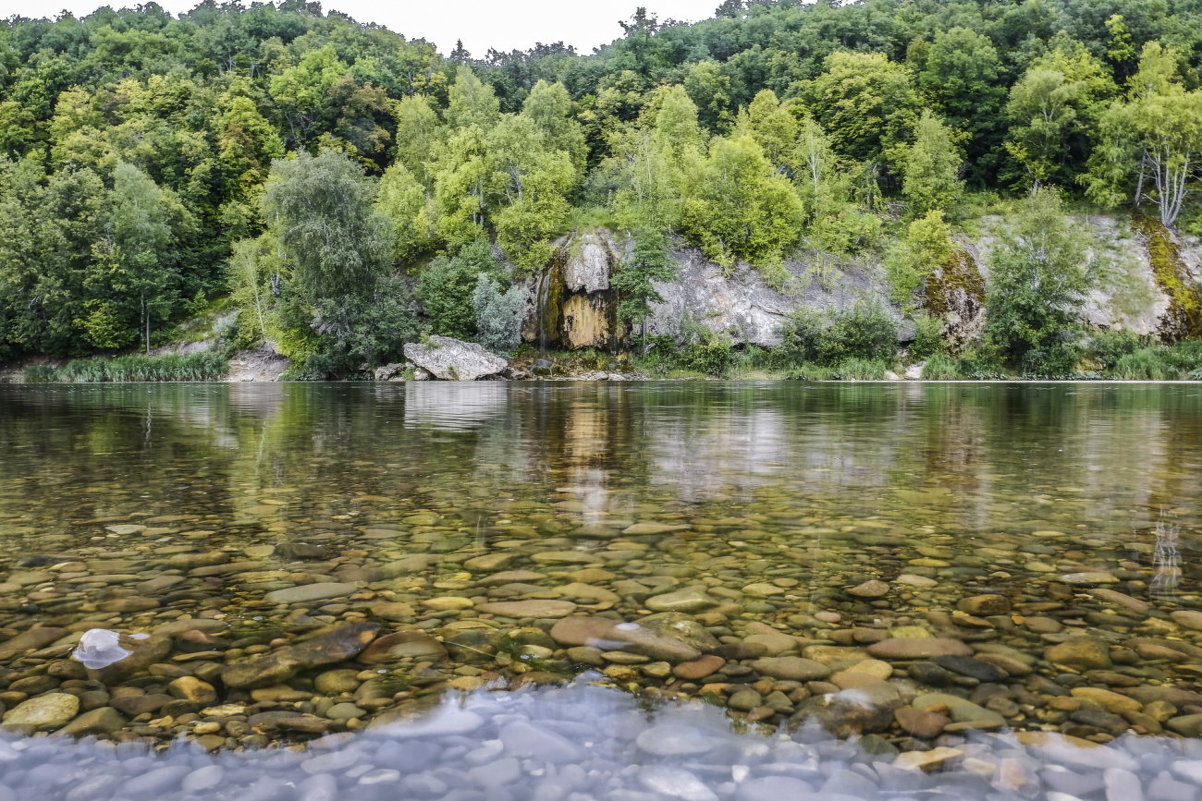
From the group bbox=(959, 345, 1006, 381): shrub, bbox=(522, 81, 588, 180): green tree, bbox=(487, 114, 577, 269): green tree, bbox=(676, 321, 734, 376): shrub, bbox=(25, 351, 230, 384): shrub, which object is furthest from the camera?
bbox=(522, 81, 588, 180): green tree

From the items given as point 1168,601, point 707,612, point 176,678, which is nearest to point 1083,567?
point 1168,601

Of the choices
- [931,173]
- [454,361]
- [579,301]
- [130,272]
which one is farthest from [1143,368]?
[130,272]

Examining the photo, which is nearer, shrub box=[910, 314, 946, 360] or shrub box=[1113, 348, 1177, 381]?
shrub box=[1113, 348, 1177, 381]

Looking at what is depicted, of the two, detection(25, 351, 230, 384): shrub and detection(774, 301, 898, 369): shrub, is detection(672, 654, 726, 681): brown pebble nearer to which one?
detection(774, 301, 898, 369): shrub

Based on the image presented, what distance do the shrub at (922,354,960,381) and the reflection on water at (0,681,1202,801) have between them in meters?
48.5

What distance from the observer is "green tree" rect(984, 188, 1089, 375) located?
4453 centimetres

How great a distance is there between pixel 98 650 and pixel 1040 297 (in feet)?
169

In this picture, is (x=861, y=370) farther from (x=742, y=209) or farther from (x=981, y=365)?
(x=742, y=209)

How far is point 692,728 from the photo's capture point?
7.29ft

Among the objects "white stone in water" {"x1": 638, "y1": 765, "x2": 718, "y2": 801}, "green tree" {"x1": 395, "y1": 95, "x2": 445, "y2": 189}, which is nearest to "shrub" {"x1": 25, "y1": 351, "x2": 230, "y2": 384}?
"green tree" {"x1": 395, "y1": 95, "x2": 445, "y2": 189}

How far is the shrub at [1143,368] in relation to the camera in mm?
44000

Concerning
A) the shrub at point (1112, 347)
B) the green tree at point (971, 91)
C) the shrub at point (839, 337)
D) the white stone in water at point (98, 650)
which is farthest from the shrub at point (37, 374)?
the green tree at point (971, 91)

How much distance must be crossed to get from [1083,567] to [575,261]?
51136 mm

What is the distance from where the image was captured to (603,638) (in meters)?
3.00
